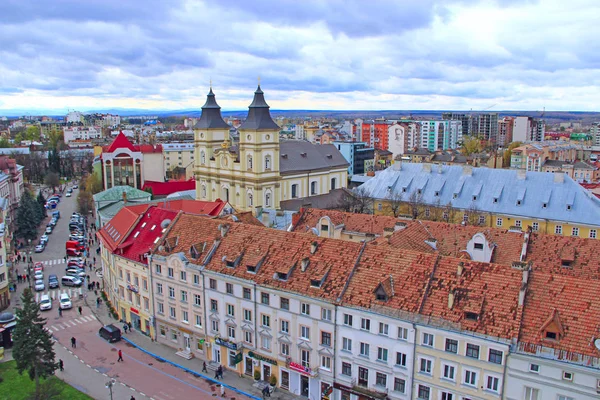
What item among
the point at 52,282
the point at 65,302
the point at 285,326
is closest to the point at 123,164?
the point at 52,282

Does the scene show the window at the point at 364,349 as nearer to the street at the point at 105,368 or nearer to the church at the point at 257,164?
the street at the point at 105,368

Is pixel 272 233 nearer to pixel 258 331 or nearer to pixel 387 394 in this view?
pixel 258 331

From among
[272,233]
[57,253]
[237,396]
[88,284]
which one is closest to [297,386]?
[237,396]

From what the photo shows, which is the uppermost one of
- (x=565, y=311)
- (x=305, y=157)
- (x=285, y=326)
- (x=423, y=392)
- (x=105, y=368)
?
(x=305, y=157)

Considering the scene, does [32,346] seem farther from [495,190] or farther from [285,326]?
[495,190]

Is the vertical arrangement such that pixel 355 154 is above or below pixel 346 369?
above
